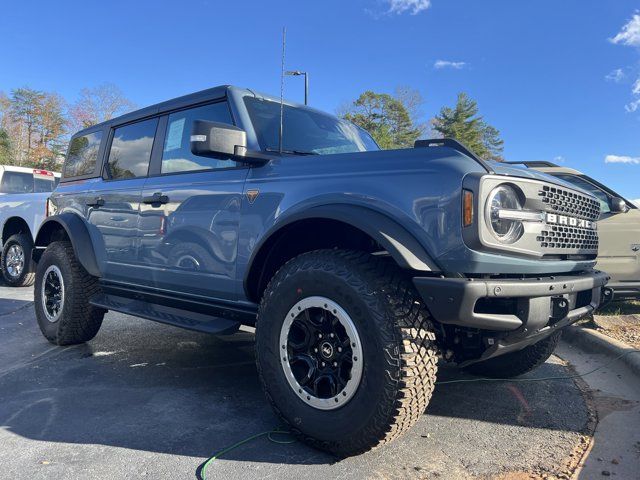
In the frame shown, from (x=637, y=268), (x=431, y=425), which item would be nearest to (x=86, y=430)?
(x=431, y=425)

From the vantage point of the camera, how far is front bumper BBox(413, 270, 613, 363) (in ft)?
6.68

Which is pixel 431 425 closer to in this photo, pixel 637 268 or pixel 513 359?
pixel 513 359

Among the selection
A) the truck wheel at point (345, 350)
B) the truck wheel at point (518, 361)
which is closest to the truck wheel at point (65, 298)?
the truck wheel at point (345, 350)

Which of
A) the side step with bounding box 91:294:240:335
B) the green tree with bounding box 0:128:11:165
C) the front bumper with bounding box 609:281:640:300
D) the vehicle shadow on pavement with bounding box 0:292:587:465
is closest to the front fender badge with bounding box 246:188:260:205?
the side step with bounding box 91:294:240:335

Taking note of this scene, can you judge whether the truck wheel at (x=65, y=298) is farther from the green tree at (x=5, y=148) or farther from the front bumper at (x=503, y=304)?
the green tree at (x=5, y=148)

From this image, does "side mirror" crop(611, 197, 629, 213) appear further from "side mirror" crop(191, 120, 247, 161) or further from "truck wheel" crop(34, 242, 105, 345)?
"truck wheel" crop(34, 242, 105, 345)

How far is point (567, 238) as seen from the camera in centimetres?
256

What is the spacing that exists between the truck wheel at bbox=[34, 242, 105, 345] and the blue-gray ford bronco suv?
0.97 m

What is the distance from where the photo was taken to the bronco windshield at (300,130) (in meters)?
3.25

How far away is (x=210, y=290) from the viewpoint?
320cm

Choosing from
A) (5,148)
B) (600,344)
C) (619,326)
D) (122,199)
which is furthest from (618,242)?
(5,148)

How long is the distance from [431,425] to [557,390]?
123 centimetres

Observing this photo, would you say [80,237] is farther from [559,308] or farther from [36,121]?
[36,121]

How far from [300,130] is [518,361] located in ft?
7.56
